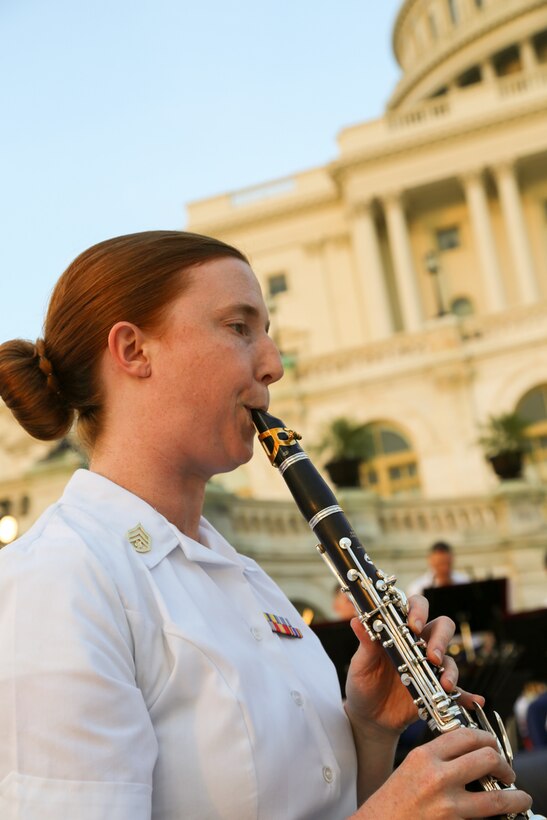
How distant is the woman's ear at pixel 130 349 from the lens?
2.34 m

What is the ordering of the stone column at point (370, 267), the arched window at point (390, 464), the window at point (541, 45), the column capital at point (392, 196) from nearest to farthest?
the arched window at point (390, 464) < the stone column at point (370, 267) < the column capital at point (392, 196) < the window at point (541, 45)

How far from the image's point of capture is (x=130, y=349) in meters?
2.36

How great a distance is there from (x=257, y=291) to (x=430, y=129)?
45305 mm

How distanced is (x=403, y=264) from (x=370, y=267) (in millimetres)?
1458

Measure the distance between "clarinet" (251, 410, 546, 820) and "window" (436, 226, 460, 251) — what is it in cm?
4695

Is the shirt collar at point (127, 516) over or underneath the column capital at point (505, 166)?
underneath

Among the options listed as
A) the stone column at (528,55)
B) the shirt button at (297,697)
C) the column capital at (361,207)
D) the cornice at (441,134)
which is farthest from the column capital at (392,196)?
the shirt button at (297,697)

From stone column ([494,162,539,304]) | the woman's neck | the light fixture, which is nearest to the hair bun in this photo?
the woman's neck

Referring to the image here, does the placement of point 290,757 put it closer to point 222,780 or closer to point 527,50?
point 222,780

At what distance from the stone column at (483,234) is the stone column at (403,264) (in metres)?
A: 2.89

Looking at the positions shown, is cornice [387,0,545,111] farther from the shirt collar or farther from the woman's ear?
the shirt collar

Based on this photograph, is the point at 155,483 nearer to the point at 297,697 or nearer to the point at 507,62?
the point at 297,697

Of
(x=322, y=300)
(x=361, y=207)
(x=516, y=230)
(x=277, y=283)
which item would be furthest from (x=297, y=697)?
(x=277, y=283)

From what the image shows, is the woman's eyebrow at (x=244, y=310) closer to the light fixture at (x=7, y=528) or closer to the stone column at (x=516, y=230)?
the light fixture at (x=7, y=528)
